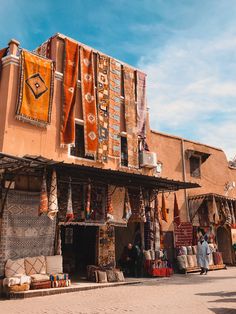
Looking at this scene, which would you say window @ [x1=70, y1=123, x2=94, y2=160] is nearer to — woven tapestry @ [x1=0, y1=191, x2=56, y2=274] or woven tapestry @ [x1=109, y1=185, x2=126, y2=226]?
woven tapestry @ [x1=109, y1=185, x2=126, y2=226]

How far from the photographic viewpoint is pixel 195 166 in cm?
2114

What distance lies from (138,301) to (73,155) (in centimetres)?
612

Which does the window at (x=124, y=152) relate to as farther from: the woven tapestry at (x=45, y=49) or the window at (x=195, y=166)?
the window at (x=195, y=166)

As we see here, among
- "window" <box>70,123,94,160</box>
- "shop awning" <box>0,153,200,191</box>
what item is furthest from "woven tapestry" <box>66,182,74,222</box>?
"window" <box>70,123,94,160</box>

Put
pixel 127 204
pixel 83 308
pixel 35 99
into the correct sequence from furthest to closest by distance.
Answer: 1. pixel 127 204
2. pixel 35 99
3. pixel 83 308

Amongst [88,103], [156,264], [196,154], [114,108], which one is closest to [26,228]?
[88,103]

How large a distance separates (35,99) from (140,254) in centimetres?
755

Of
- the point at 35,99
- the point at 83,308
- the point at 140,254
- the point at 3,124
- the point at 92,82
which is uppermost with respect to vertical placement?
the point at 92,82

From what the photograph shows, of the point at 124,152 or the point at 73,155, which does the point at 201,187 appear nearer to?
the point at 124,152

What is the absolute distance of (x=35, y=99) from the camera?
484 inches

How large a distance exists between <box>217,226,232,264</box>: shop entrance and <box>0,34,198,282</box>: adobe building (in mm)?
7942

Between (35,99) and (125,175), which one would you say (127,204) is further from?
(35,99)

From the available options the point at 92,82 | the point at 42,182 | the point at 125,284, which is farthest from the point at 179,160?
the point at 42,182

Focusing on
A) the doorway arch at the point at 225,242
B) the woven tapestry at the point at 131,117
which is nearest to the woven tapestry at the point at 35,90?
the woven tapestry at the point at 131,117
